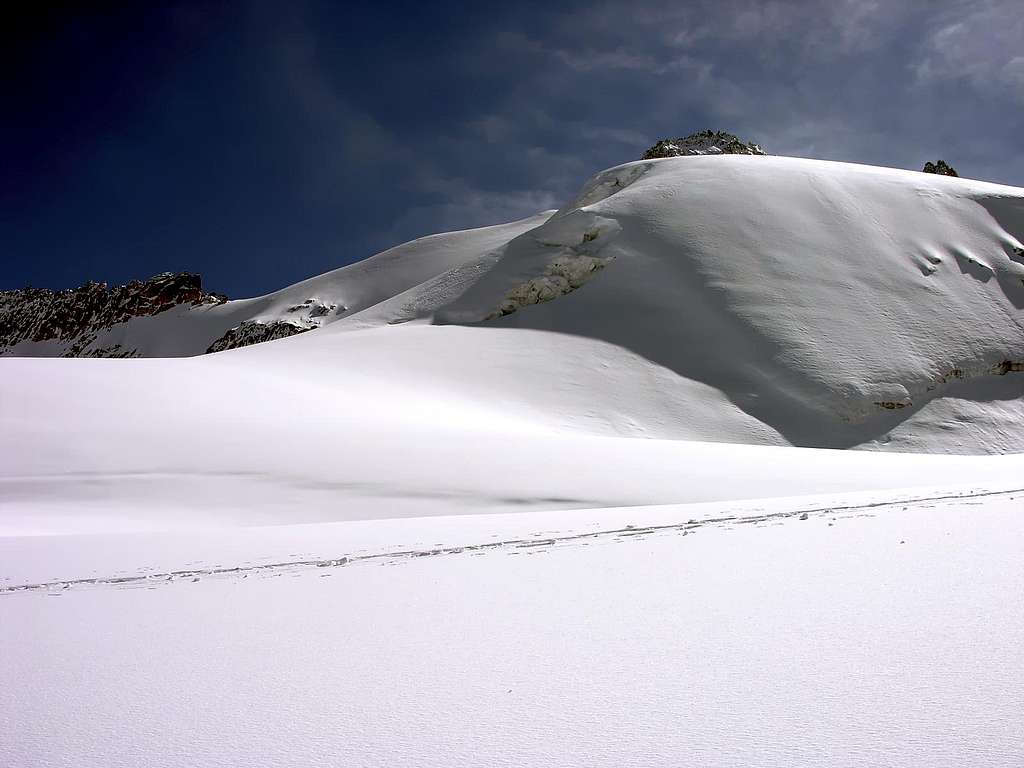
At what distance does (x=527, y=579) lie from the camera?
151 inches

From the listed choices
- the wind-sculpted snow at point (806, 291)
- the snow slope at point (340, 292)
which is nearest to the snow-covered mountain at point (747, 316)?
the wind-sculpted snow at point (806, 291)

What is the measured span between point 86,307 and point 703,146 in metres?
104

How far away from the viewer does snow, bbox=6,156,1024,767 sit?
1931mm

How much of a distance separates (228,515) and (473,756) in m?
6.55

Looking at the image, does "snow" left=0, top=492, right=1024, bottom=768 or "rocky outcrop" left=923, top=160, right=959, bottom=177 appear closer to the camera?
"snow" left=0, top=492, right=1024, bottom=768

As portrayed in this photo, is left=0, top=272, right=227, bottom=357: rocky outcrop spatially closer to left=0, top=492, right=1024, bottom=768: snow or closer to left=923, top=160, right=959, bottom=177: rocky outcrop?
left=923, top=160, right=959, bottom=177: rocky outcrop

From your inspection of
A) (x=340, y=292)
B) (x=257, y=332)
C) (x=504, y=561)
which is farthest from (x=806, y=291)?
(x=257, y=332)

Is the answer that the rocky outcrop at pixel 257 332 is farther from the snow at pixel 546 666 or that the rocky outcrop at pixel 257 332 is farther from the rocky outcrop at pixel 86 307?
the snow at pixel 546 666

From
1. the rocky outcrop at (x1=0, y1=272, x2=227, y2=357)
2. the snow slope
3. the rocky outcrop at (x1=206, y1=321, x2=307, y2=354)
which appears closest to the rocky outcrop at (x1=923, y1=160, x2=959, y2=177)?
the snow slope

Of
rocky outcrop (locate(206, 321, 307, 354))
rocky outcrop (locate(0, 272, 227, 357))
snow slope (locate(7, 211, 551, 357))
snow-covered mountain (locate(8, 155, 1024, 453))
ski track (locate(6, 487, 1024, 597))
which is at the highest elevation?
rocky outcrop (locate(0, 272, 227, 357))

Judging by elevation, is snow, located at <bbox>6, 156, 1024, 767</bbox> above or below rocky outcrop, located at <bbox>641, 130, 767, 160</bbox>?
below

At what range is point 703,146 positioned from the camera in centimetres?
6291

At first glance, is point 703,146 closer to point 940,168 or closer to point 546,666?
point 940,168

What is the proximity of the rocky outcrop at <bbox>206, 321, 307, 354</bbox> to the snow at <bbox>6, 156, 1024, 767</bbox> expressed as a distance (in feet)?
169
